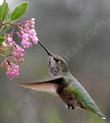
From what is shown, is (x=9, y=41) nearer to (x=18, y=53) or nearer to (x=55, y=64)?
(x=18, y=53)

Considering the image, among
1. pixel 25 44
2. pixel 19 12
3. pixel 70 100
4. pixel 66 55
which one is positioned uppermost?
pixel 19 12

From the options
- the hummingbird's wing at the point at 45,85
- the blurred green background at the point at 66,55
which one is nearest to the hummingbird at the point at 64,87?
the hummingbird's wing at the point at 45,85

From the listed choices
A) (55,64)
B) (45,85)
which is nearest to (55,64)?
(55,64)

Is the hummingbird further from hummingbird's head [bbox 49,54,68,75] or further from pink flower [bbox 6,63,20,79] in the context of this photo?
pink flower [bbox 6,63,20,79]

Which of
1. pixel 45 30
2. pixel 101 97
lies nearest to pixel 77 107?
pixel 101 97

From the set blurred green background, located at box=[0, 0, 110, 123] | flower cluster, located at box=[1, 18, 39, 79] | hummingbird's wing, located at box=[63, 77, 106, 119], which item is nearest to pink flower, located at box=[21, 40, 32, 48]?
flower cluster, located at box=[1, 18, 39, 79]

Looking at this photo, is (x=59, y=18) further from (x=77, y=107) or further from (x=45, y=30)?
(x=77, y=107)
